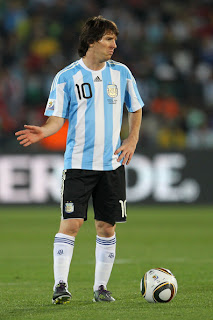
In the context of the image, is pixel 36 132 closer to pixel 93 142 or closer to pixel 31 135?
pixel 31 135

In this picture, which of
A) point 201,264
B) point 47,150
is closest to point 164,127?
point 47,150

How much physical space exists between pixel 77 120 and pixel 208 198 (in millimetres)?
11001

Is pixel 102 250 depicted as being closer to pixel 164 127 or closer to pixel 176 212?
pixel 176 212

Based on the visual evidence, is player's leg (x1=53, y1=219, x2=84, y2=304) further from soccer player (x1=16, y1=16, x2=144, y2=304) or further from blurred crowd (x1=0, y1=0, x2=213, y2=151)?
blurred crowd (x1=0, y1=0, x2=213, y2=151)

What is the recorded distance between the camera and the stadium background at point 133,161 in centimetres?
697

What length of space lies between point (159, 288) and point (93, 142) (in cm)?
123

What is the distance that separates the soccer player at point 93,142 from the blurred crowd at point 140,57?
424 inches

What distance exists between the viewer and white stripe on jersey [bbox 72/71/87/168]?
5973mm

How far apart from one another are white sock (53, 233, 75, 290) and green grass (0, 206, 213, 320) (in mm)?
230

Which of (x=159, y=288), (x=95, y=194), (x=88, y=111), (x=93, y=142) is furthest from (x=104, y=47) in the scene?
(x=159, y=288)

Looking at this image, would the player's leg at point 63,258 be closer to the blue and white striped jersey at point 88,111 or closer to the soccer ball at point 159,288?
the blue and white striped jersey at point 88,111

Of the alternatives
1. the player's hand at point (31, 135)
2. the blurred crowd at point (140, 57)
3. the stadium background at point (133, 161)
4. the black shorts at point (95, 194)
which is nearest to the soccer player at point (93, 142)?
the black shorts at point (95, 194)

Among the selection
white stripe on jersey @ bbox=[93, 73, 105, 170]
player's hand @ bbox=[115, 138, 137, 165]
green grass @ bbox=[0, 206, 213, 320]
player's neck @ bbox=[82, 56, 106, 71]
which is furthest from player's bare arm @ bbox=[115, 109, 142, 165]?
green grass @ bbox=[0, 206, 213, 320]

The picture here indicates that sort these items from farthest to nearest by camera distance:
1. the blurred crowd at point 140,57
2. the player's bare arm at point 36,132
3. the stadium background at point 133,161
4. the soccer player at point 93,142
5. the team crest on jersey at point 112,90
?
the blurred crowd at point 140,57
the stadium background at point 133,161
the team crest on jersey at point 112,90
the soccer player at point 93,142
the player's bare arm at point 36,132
